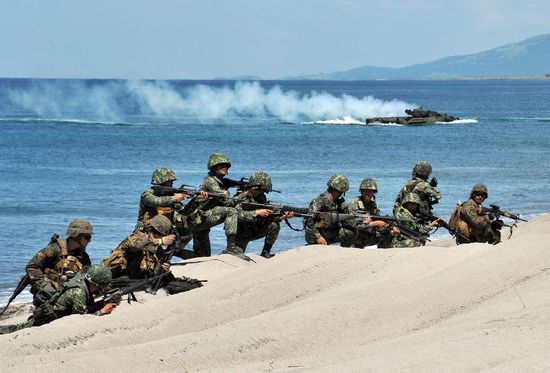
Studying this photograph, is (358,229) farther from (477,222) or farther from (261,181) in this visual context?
(477,222)

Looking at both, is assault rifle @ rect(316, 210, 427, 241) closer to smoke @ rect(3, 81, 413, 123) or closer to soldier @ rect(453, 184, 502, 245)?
soldier @ rect(453, 184, 502, 245)

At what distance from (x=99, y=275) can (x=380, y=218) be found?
4.51 meters

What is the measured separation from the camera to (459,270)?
34.7 ft

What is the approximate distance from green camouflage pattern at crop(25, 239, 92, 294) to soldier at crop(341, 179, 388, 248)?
3.78 meters

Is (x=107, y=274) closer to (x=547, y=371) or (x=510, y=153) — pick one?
(x=547, y=371)

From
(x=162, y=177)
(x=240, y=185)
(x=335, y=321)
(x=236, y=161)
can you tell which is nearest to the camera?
(x=335, y=321)

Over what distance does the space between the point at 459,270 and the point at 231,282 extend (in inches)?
95.9

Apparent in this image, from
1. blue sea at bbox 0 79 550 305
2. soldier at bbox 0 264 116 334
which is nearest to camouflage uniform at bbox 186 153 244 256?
blue sea at bbox 0 79 550 305

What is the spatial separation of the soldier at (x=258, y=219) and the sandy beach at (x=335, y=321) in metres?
1.46

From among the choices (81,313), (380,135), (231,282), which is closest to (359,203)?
(231,282)

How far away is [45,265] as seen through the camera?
10844 millimetres

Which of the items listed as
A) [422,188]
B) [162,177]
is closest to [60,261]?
[162,177]

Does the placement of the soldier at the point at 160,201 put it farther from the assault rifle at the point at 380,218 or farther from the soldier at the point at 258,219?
the assault rifle at the point at 380,218

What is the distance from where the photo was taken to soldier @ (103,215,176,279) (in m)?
11.3
